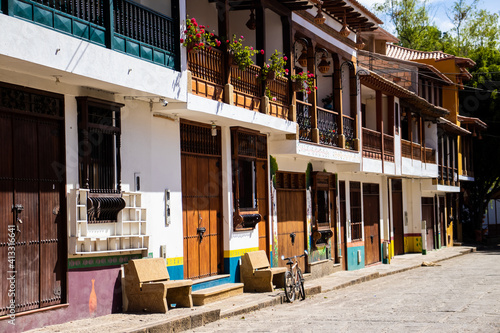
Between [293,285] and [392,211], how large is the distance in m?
15.8

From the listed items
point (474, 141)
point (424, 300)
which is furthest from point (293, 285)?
point (474, 141)

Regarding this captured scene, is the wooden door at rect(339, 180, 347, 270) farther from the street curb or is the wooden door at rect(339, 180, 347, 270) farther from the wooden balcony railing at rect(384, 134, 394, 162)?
the street curb

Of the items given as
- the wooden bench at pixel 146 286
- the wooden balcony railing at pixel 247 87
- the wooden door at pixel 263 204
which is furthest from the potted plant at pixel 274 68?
the wooden bench at pixel 146 286

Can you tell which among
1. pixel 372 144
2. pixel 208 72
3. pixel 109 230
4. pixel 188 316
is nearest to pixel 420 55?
pixel 372 144

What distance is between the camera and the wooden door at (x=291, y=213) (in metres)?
19.6

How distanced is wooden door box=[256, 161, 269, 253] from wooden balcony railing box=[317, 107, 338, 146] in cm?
286

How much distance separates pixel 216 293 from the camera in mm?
14586

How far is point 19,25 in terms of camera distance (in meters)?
9.38

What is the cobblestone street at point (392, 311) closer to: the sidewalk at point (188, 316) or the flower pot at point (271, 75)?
the sidewalk at point (188, 316)

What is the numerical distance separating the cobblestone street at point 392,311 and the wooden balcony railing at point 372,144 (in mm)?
5184

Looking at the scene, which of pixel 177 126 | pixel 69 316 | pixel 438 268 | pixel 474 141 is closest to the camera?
pixel 69 316

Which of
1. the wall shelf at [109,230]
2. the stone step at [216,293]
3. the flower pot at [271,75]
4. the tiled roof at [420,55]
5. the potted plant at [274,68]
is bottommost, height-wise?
the stone step at [216,293]

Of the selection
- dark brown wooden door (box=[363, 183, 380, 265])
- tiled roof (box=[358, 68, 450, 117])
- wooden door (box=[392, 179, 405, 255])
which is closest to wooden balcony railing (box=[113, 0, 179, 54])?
tiled roof (box=[358, 68, 450, 117])

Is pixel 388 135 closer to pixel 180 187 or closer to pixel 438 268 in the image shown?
pixel 438 268
